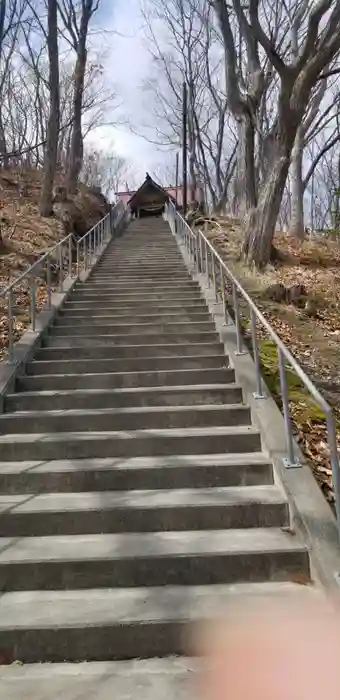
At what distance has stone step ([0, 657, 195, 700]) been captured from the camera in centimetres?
257

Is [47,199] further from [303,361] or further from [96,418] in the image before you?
A: [96,418]

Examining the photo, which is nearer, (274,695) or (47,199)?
(274,695)

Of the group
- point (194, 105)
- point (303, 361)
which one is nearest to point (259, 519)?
point (303, 361)

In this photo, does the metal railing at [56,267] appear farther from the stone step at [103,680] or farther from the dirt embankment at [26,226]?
the stone step at [103,680]

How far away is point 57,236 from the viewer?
44.5ft

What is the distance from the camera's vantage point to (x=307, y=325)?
8.15 metres

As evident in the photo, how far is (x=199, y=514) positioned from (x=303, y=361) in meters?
3.38

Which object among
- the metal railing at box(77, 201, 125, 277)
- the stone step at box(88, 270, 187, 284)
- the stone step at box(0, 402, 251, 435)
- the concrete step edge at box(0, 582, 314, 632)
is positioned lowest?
the concrete step edge at box(0, 582, 314, 632)

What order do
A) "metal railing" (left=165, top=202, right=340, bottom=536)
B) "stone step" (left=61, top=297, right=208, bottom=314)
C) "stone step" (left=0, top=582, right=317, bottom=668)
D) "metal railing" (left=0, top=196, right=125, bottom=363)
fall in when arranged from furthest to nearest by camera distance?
"stone step" (left=61, top=297, right=208, bottom=314), "metal railing" (left=0, top=196, right=125, bottom=363), "metal railing" (left=165, top=202, right=340, bottom=536), "stone step" (left=0, top=582, right=317, bottom=668)

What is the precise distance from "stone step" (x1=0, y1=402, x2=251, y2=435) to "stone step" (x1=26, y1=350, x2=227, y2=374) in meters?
1.17

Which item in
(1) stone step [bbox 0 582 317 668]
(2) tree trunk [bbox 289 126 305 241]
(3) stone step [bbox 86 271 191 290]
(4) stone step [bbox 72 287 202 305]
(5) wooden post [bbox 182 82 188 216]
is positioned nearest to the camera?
(1) stone step [bbox 0 582 317 668]

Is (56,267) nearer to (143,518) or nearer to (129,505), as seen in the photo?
(129,505)

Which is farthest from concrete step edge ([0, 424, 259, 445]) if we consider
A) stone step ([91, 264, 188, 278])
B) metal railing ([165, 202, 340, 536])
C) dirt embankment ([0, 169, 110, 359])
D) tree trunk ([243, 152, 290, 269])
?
tree trunk ([243, 152, 290, 269])

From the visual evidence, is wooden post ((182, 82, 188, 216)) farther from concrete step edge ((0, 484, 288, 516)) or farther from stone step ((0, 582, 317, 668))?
stone step ((0, 582, 317, 668))
